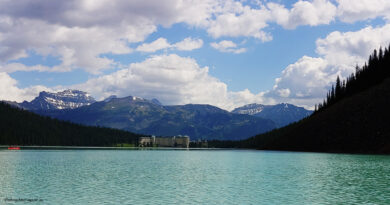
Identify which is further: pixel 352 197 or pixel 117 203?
pixel 352 197

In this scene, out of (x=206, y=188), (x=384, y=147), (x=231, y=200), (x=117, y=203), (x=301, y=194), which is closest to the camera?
(x=117, y=203)

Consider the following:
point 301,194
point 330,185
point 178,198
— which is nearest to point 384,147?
point 330,185

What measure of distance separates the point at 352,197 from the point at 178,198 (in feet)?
73.8

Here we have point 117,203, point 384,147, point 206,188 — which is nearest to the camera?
point 117,203

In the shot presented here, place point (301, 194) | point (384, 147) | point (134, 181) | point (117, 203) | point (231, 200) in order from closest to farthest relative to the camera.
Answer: point (117, 203) < point (231, 200) < point (301, 194) < point (134, 181) < point (384, 147)

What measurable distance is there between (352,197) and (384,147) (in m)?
150

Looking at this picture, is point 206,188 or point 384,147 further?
point 384,147

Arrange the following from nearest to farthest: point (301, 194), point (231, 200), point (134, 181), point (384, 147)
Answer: point (231, 200) → point (301, 194) → point (134, 181) → point (384, 147)

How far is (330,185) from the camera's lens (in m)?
64.6

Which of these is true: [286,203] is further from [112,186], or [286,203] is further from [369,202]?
[112,186]

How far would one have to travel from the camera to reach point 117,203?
46906 millimetres

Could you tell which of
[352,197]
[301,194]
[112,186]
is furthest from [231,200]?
[112,186]

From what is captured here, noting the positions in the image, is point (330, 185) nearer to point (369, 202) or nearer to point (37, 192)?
point (369, 202)

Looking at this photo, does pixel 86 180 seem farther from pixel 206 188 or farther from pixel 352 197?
pixel 352 197
